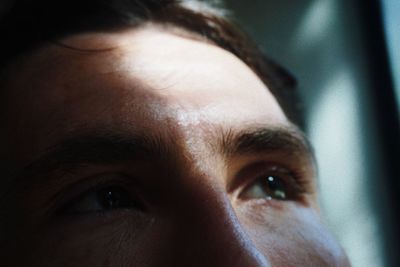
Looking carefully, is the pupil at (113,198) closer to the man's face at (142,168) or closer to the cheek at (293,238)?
the man's face at (142,168)

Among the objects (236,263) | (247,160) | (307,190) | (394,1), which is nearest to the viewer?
(236,263)

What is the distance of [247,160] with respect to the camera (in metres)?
0.59

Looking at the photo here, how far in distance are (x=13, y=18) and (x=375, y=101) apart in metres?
0.97

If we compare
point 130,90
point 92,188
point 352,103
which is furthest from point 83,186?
point 352,103

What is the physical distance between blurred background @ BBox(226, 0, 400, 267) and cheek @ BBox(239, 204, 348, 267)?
0.57 metres

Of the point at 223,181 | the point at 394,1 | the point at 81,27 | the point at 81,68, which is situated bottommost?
the point at 223,181

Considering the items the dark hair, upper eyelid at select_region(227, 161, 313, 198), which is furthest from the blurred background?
upper eyelid at select_region(227, 161, 313, 198)

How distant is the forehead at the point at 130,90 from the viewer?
538mm

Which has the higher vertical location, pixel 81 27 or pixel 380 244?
pixel 81 27

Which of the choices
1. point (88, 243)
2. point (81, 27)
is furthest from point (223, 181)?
point (81, 27)

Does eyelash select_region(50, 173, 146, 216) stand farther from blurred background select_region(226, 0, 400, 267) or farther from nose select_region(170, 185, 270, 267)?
blurred background select_region(226, 0, 400, 267)

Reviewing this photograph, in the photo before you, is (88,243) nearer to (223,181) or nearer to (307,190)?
(223,181)

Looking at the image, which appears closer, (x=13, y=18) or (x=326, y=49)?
(x=13, y=18)

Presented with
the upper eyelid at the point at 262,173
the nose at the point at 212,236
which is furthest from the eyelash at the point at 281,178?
the nose at the point at 212,236
